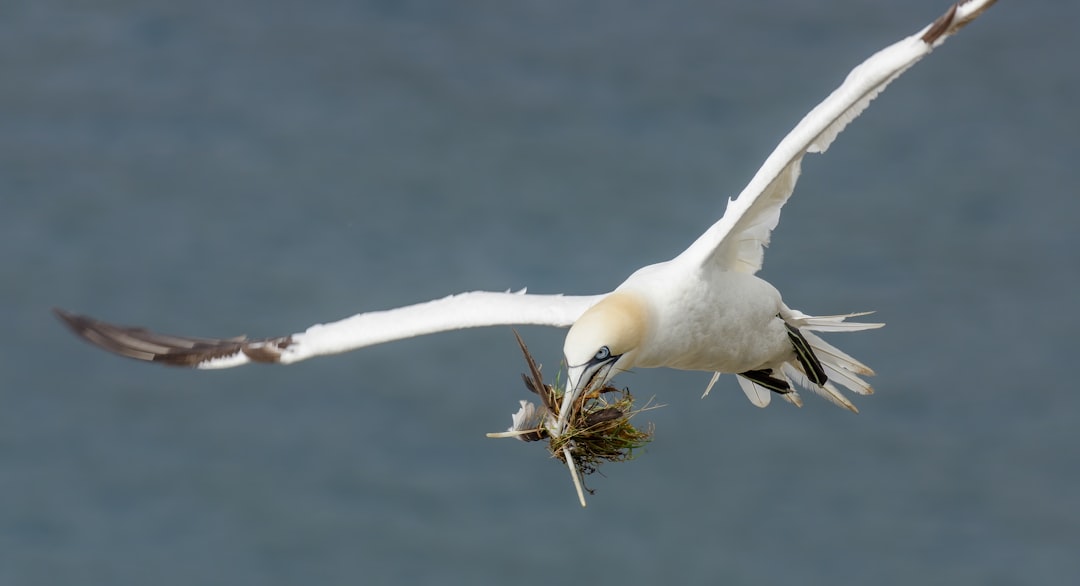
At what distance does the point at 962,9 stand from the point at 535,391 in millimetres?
1786

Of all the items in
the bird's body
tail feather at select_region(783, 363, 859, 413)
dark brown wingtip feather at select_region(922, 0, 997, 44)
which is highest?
dark brown wingtip feather at select_region(922, 0, 997, 44)

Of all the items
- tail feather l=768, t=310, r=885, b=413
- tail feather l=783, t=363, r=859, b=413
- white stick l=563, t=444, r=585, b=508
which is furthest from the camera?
tail feather l=783, t=363, r=859, b=413

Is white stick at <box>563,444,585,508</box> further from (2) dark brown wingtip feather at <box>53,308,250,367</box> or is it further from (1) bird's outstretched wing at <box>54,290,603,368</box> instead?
(2) dark brown wingtip feather at <box>53,308,250,367</box>

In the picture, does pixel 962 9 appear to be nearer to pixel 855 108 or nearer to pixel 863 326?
pixel 855 108

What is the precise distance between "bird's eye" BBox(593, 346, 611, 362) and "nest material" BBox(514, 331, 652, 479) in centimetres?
12

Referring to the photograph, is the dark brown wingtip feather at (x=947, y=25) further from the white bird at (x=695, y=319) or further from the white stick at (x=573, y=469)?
the white stick at (x=573, y=469)

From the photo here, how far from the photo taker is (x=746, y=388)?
256 inches

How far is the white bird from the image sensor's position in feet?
15.9

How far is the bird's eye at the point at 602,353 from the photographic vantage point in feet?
15.8

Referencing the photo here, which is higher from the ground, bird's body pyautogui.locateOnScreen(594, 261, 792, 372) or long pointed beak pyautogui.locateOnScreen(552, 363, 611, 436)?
bird's body pyautogui.locateOnScreen(594, 261, 792, 372)

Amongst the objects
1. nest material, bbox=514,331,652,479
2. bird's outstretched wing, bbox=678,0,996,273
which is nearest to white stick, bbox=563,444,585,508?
nest material, bbox=514,331,652,479

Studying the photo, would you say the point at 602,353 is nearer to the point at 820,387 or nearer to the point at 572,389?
the point at 572,389

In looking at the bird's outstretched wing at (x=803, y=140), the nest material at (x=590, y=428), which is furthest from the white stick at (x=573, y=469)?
the bird's outstretched wing at (x=803, y=140)

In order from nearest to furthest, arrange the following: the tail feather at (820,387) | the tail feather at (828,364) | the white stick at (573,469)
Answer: the white stick at (573,469)
the tail feather at (828,364)
the tail feather at (820,387)
